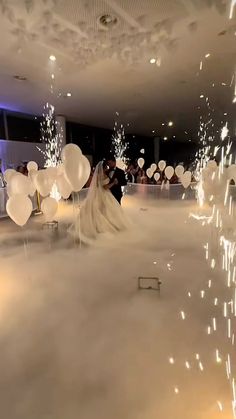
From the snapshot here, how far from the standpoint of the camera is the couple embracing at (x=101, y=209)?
4.24 meters

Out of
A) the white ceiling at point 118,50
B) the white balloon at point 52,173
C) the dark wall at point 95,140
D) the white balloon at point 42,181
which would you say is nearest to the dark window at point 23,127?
the dark wall at point 95,140

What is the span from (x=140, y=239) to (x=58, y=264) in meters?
1.37

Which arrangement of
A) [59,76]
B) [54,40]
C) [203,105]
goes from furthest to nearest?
[203,105], [59,76], [54,40]

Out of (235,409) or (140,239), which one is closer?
(235,409)

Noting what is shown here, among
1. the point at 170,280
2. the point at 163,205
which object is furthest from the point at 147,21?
the point at 163,205

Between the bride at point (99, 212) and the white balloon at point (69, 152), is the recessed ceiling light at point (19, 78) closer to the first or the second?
the bride at point (99, 212)

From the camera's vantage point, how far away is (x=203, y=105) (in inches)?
314

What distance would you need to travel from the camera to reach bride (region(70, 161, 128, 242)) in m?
4.23

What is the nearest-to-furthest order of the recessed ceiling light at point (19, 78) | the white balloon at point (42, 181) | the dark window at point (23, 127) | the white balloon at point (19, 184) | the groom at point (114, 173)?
the white balloon at point (19, 184) < the white balloon at point (42, 181) < the groom at point (114, 173) < the recessed ceiling light at point (19, 78) < the dark window at point (23, 127)

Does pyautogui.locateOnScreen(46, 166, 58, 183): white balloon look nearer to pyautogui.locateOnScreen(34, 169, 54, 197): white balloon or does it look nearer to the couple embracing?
pyautogui.locateOnScreen(34, 169, 54, 197): white balloon

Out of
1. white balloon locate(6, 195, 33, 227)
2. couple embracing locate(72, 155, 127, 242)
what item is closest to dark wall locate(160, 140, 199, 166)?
couple embracing locate(72, 155, 127, 242)

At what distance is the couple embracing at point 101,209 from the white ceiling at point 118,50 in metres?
1.72

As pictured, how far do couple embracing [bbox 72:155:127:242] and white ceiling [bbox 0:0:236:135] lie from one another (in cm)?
172

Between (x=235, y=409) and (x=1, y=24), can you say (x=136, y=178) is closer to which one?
(x=1, y=24)
